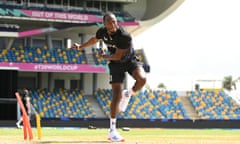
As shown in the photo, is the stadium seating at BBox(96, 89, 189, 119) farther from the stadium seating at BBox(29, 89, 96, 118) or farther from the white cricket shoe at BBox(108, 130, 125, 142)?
the white cricket shoe at BBox(108, 130, 125, 142)

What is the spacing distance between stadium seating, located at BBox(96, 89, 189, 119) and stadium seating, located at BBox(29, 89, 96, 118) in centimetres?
146

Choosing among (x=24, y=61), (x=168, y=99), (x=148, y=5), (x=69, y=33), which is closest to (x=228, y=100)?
(x=168, y=99)

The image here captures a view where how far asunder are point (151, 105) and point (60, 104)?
6598 millimetres

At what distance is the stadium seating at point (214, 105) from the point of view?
41534 mm

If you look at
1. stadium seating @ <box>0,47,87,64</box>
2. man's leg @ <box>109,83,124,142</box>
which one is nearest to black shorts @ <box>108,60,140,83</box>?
man's leg @ <box>109,83,124,142</box>

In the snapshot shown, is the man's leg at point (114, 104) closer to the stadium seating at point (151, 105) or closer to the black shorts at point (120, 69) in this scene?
the black shorts at point (120, 69)

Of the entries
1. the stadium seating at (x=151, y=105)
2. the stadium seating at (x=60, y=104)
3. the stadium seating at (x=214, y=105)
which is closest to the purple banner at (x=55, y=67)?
the stadium seating at (x=60, y=104)

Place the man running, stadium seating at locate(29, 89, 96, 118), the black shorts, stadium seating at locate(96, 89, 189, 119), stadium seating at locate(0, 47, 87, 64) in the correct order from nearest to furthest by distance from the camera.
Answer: the man running
the black shorts
stadium seating at locate(29, 89, 96, 118)
stadium seating at locate(0, 47, 87, 64)
stadium seating at locate(96, 89, 189, 119)

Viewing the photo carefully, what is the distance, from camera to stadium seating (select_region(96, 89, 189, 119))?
130ft

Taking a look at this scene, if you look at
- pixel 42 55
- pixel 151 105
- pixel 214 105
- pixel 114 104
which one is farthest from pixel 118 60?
pixel 214 105

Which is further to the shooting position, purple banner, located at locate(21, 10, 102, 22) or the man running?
purple banner, located at locate(21, 10, 102, 22)

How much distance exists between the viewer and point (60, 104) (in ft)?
125

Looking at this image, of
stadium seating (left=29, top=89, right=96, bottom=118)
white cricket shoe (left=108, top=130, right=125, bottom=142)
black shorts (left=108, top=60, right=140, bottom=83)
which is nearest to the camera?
white cricket shoe (left=108, top=130, right=125, bottom=142)

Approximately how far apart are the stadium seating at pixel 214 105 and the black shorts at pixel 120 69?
101 ft
